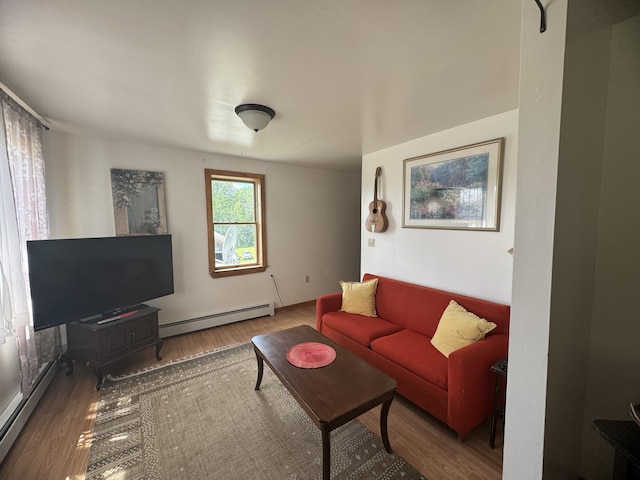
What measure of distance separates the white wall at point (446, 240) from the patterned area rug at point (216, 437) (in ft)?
5.06

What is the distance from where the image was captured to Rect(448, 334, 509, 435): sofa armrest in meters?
1.61

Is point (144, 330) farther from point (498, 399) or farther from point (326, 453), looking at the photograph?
point (498, 399)

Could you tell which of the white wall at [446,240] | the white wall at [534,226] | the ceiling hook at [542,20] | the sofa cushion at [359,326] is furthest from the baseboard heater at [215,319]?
the ceiling hook at [542,20]

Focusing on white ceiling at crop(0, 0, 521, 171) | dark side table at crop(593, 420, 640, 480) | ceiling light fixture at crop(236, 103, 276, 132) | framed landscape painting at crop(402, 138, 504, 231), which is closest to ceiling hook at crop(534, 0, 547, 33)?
white ceiling at crop(0, 0, 521, 171)

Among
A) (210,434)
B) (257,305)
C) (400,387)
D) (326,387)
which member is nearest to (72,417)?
(210,434)

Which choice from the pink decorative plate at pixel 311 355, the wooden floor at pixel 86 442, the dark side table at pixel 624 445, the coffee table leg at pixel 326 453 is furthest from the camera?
the pink decorative plate at pixel 311 355

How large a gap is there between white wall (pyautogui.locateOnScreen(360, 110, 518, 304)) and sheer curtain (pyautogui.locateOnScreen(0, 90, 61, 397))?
125 inches

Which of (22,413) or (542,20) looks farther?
(22,413)

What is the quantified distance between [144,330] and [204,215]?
1501 millimetres

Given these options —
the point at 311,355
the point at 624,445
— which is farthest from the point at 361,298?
the point at 624,445

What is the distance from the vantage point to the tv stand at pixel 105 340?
→ 223 cm

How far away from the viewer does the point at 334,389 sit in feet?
4.88

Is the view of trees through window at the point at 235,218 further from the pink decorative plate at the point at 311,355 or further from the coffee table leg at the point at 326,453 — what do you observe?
the coffee table leg at the point at 326,453

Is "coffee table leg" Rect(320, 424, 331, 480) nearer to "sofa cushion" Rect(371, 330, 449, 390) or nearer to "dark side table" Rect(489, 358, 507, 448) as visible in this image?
"sofa cushion" Rect(371, 330, 449, 390)
